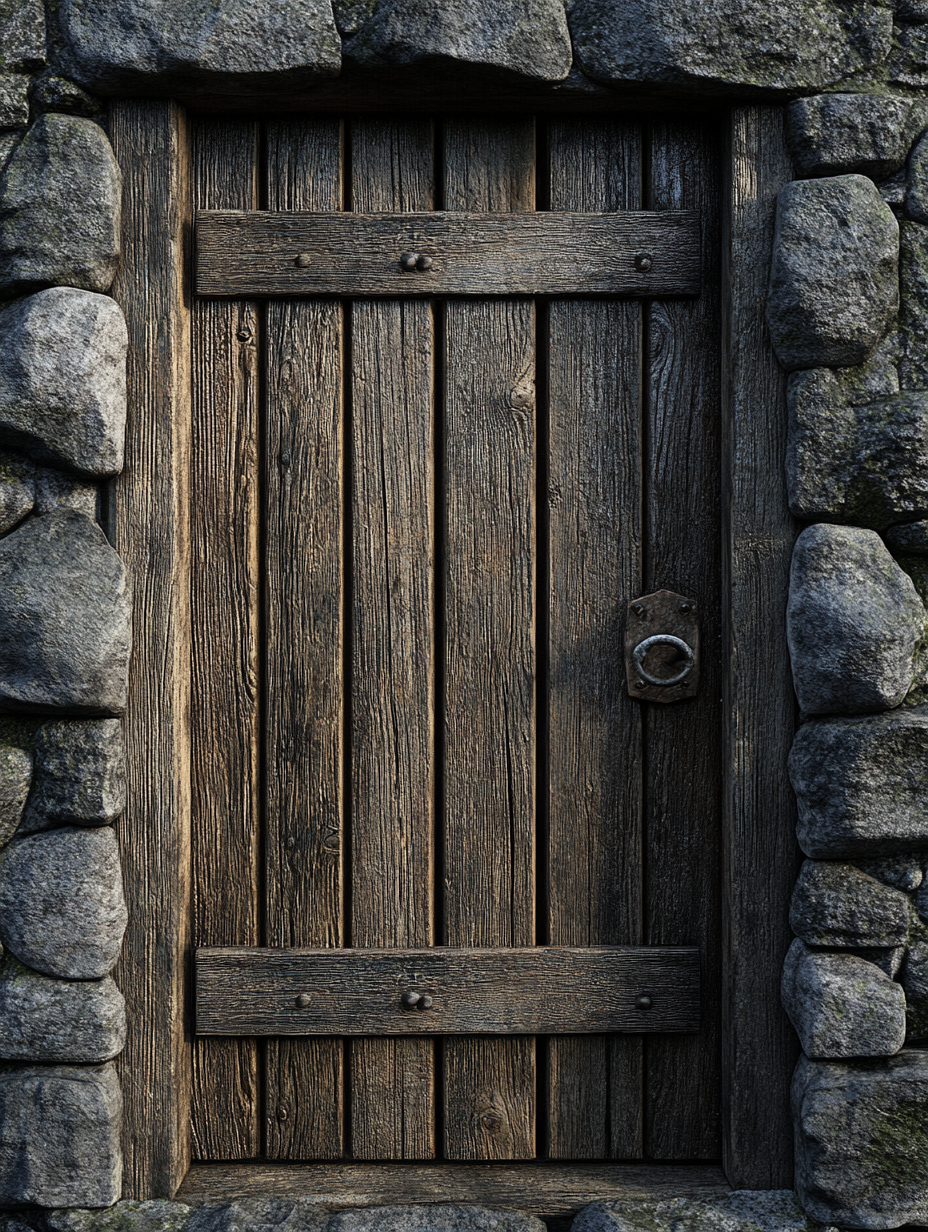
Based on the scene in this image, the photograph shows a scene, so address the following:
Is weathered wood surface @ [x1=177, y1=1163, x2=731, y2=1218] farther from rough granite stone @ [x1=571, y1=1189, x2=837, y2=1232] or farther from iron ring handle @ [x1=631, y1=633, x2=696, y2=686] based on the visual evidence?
iron ring handle @ [x1=631, y1=633, x2=696, y2=686]

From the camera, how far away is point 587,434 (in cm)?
171

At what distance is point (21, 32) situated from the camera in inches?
60.7

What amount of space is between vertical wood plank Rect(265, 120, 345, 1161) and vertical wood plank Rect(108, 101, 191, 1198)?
18cm

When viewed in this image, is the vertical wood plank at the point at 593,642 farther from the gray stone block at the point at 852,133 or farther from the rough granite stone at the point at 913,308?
the rough granite stone at the point at 913,308

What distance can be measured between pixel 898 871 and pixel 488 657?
2.57 ft

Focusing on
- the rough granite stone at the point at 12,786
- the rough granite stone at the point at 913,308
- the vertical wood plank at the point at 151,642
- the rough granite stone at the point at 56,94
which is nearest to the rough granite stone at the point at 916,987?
the rough granite stone at the point at 913,308

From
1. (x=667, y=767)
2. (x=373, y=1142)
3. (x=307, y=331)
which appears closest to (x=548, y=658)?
(x=667, y=767)

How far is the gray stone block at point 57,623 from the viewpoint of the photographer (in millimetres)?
1502

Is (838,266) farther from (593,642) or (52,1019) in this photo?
(52,1019)

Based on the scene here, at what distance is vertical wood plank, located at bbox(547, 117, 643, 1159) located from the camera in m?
1.70

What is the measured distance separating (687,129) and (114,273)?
3.52ft

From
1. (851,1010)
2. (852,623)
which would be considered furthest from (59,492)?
(851,1010)

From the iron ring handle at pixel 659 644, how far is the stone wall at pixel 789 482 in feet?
0.65

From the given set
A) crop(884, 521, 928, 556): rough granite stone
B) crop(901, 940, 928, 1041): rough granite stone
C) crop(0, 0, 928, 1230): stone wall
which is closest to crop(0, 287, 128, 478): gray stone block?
crop(0, 0, 928, 1230): stone wall
